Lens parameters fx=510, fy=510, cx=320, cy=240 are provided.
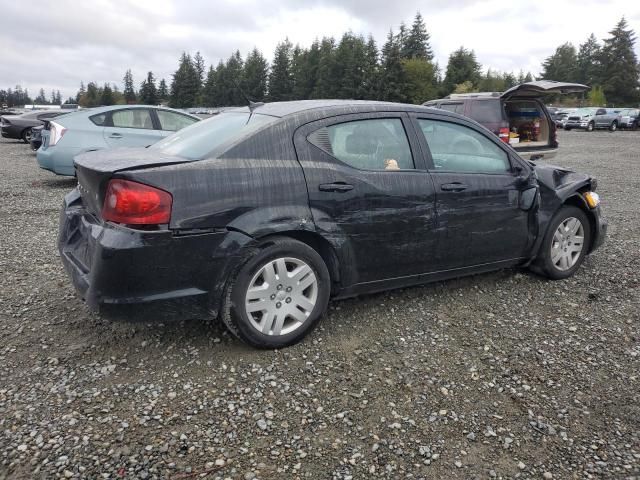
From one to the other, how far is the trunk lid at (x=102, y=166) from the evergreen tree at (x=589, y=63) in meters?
84.6

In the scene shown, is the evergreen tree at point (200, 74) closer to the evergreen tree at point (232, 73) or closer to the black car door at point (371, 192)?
the evergreen tree at point (232, 73)

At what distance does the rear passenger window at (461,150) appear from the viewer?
3.87 metres

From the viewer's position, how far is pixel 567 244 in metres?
4.65

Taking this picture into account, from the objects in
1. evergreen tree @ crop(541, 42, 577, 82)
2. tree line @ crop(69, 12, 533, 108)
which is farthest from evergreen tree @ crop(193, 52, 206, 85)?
evergreen tree @ crop(541, 42, 577, 82)

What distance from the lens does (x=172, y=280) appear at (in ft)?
9.51

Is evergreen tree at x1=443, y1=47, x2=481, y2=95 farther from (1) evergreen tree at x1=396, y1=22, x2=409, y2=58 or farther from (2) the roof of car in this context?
(2) the roof of car

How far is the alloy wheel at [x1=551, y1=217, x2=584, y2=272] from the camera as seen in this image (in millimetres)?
4570

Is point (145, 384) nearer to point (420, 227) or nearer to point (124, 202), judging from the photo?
point (124, 202)

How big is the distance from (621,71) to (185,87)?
2585 inches

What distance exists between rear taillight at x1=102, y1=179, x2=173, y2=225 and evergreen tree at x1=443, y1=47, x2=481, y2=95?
247 feet

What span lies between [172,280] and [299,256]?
2.57 ft

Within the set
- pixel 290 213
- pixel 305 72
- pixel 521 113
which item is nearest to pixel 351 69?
pixel 305 72

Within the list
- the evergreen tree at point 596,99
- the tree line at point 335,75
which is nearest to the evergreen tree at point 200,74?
the tree line at point 335,75

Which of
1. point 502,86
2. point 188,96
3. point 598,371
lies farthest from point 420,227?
point 188,96
